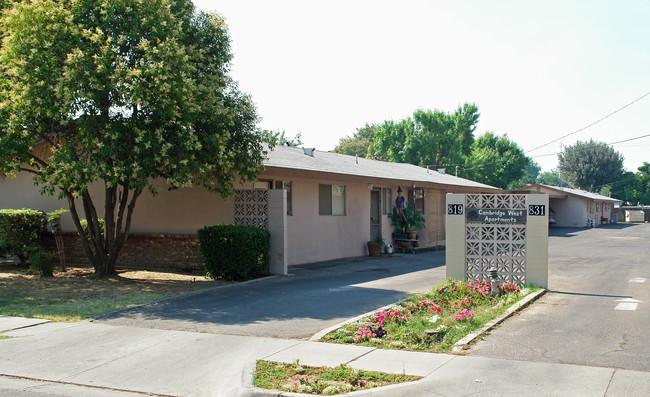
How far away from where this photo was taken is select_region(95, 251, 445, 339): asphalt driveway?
9.19 metres

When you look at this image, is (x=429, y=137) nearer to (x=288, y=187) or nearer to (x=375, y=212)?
(x=375, y=212)

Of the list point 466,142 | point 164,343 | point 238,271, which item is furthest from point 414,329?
point 466,142

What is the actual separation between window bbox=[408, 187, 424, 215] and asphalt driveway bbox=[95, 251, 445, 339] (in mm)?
8421

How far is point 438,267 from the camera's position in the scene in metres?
17.9

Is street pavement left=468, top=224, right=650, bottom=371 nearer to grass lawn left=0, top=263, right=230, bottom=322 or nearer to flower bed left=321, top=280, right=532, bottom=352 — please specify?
flower bed left=321, top=280, right=532, bottom=352

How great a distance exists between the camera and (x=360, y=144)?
78562mm

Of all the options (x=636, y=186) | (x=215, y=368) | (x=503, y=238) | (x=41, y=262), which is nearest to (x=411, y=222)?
(x=503, y=238)

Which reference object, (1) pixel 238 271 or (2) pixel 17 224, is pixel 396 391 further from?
(2) pixel 17 224

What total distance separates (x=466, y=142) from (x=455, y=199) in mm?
50721

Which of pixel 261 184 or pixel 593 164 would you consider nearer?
pixel 261 184

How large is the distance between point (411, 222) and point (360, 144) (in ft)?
184

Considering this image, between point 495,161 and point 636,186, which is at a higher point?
point 495,161

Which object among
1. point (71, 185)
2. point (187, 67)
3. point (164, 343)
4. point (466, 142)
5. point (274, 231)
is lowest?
point (164, 343)

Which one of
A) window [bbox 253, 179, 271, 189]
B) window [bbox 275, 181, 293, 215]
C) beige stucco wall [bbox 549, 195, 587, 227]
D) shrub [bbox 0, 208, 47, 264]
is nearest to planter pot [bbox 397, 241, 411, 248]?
window [bbox 275, 181, 293, 215]
